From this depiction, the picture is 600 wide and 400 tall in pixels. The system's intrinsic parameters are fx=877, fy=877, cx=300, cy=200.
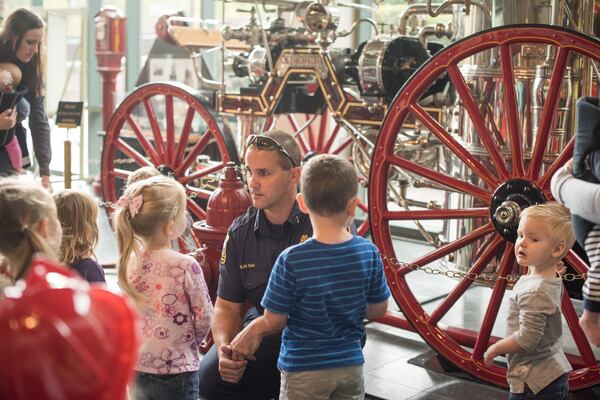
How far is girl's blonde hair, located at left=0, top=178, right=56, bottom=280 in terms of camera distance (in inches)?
62.6

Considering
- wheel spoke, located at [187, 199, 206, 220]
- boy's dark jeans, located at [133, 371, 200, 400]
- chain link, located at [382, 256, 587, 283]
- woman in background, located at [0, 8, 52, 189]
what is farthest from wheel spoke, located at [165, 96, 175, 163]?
boy's dark jeans, located at [133, 371, 200, 400]

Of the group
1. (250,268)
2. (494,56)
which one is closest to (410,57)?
(494,56)

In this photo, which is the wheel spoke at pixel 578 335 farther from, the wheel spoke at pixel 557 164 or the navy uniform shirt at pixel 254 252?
the navy uniform shirt at pixel 254 252

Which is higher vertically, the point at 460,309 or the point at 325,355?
the point at 325,355

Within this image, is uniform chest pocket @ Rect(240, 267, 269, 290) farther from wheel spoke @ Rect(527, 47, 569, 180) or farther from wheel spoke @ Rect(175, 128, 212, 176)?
wheel spoke @ Rect(175, 128, 212, 176)

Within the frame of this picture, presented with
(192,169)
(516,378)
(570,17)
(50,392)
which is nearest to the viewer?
(50,392)

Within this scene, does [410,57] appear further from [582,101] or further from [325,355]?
[325,355]

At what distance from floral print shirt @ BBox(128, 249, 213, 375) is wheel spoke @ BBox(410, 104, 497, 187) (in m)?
1.29

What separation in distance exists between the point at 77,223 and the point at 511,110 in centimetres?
165

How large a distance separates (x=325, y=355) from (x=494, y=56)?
1.63 m

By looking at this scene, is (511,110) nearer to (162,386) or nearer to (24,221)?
(162,386)

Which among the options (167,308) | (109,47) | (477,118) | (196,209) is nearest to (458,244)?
(477,118)

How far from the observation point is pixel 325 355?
2145 mm

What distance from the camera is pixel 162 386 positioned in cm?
236
